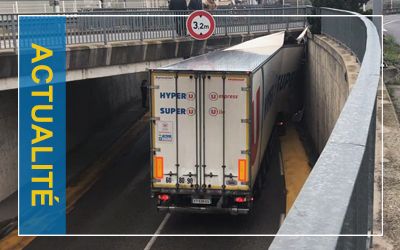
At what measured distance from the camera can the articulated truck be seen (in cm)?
1221

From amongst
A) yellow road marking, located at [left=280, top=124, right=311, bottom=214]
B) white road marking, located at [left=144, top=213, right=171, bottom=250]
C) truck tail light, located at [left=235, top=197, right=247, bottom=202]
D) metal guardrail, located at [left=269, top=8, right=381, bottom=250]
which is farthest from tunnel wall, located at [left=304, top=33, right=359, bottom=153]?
metal guardrail, located at [left=269, top=8, right=381, bottom=250]

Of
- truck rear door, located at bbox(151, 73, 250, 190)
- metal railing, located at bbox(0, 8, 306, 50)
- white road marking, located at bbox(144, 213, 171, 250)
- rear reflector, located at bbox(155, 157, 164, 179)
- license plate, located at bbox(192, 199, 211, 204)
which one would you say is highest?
metal railing, located at bbox(0, 8, 306, 50)

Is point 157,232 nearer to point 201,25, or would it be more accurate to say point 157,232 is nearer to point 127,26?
point 127,26

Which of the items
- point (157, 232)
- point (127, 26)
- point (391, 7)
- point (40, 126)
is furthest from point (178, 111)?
point (391, 7)

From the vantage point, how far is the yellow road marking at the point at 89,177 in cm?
1356

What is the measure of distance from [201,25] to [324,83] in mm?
5392

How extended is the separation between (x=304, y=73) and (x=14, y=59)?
15.3 meters

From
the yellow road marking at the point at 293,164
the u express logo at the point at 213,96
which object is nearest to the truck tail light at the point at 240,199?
the yellow road marking at the point at 293,164

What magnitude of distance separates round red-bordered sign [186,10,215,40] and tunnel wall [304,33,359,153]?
13.5 feet

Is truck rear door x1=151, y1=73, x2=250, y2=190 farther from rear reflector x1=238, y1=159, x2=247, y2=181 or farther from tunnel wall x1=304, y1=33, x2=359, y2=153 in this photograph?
tunnel wall x1=304, y1=33, x2=359, y2=153

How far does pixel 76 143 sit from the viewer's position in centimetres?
2270

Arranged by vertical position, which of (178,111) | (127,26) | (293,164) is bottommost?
(293,164)

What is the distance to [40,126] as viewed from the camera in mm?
19109

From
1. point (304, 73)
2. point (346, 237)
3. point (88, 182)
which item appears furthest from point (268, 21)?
point (346, 237)
